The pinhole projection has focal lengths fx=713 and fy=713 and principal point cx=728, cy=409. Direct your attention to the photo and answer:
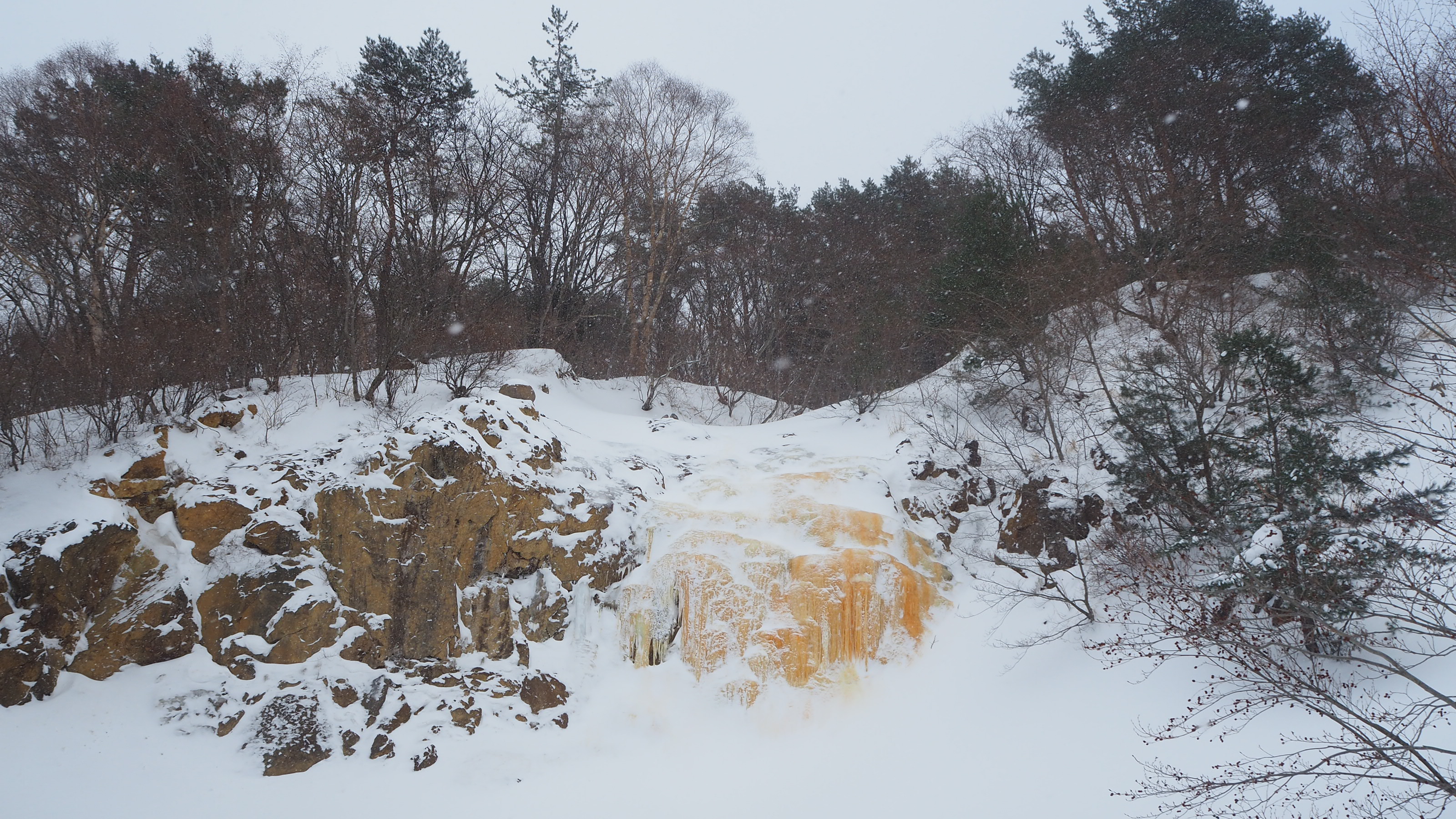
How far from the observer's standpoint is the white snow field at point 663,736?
691 centimetres

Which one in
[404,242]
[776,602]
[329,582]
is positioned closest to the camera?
[329,582]

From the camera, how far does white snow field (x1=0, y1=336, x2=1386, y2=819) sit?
6.91m

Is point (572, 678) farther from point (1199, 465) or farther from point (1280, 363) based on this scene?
point (1280, 363)

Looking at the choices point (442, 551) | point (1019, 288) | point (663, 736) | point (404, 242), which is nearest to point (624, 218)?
point (404, 242)

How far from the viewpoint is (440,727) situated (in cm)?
811

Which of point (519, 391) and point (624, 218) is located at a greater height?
point (624, 218)

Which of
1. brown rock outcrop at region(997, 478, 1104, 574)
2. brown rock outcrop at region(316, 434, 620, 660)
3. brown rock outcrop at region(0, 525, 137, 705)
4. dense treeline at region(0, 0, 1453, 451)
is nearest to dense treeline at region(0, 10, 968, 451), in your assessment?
dense treeline at region(0, 0, 1453, 451)

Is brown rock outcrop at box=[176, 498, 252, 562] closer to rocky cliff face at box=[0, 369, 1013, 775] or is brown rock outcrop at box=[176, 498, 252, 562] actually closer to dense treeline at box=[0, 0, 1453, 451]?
rocky cliff face at box=[0, 369, 1013, 775]

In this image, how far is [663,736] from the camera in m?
8.72

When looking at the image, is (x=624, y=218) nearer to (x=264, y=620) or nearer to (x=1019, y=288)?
(x=1019, y=288)

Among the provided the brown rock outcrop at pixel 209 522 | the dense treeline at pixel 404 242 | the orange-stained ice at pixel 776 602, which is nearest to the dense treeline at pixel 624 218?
the dense treeline at pixel 404 242

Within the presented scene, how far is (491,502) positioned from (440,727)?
2839mm

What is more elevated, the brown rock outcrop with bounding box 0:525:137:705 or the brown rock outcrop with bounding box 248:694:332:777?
the brown rock outcrop with bounding box 0:525:137:705

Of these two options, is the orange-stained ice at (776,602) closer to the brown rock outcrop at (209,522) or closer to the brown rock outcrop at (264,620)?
the brown rock outcrop at (264,620)
